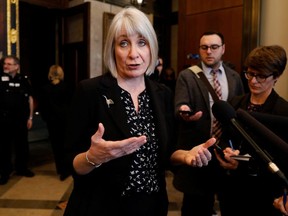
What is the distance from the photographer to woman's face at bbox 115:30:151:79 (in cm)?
125

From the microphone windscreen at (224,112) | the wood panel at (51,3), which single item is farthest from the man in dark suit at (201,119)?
the wood panel at (51,3)

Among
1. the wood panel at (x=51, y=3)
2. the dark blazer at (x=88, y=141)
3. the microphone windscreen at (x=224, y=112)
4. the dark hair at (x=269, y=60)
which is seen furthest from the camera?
the wood panel at (x=51, y=3)

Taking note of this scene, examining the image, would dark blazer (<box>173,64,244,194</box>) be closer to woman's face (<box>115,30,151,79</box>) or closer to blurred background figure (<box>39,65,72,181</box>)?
woman's face (<box>115,30,151,79</box>)

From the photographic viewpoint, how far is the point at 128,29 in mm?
1232

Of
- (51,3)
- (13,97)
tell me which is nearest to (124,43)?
(13,97)

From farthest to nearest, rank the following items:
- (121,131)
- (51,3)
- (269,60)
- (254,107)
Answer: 1. (51,3)
2. (254,107)
3. (269,60)
4. (121,131)

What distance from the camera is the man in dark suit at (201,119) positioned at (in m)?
2.31

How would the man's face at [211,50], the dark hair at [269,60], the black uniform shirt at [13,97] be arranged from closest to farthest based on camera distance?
1. the dark hair at [269,60]
2. the man's face at [211,50]
3. the black uniform shirt at [13,97]

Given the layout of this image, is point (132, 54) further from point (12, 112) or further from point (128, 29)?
point (12, 112)

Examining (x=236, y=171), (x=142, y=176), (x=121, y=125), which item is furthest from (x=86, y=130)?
(x=236, y=171)

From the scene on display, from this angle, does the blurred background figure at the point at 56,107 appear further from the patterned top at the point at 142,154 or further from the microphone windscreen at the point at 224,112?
the microphone windscreen at the point at 224,112

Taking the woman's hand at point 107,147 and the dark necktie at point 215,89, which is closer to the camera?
the woman's hand at point 107,147

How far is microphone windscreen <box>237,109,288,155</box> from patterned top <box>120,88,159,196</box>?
45 cm

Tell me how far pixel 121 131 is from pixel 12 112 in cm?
349
